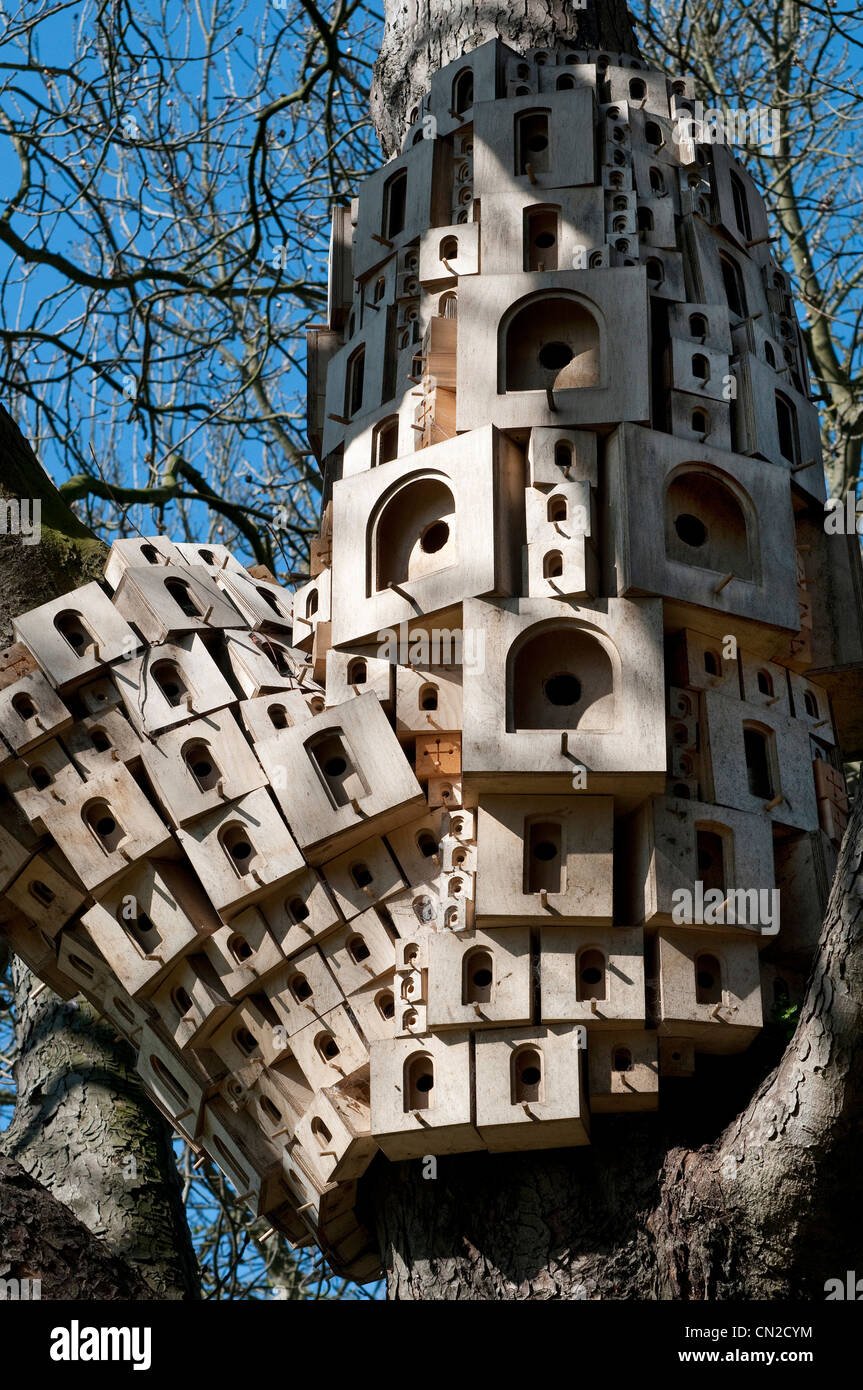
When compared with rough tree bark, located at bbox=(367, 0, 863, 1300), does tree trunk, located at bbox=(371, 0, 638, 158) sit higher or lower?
higher

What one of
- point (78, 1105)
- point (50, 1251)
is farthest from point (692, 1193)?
point (78, 1105)

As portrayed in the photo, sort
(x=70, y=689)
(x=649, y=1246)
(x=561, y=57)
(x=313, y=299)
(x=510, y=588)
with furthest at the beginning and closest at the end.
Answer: (x=313, y=299)
(x=561, y=57)
(x=70, y=689)
(x=510, y=588)
(x=649, y=1246)

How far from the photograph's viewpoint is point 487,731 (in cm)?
465

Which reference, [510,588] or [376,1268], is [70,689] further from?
[376,1268]

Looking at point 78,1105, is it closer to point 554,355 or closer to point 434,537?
point 434,537

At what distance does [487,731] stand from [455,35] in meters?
3.06

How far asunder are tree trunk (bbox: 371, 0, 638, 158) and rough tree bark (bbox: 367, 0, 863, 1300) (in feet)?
11.9

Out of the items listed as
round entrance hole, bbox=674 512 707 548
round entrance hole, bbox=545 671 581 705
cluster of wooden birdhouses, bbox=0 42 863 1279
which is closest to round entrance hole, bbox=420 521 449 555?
cluster of wooden birdhouses, bbox=0 42 863 1279

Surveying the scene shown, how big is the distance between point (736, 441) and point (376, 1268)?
9.06 ft

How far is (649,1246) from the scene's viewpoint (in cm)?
453

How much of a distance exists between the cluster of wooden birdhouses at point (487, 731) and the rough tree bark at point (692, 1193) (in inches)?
6.2

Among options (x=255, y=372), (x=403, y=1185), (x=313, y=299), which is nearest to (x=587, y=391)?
(x=403, y=1185)

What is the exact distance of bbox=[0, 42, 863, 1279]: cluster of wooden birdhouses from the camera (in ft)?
15.1

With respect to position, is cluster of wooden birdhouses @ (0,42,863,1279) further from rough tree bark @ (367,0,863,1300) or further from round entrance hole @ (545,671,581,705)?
rough tree bark @ (367,0,863,1300)
